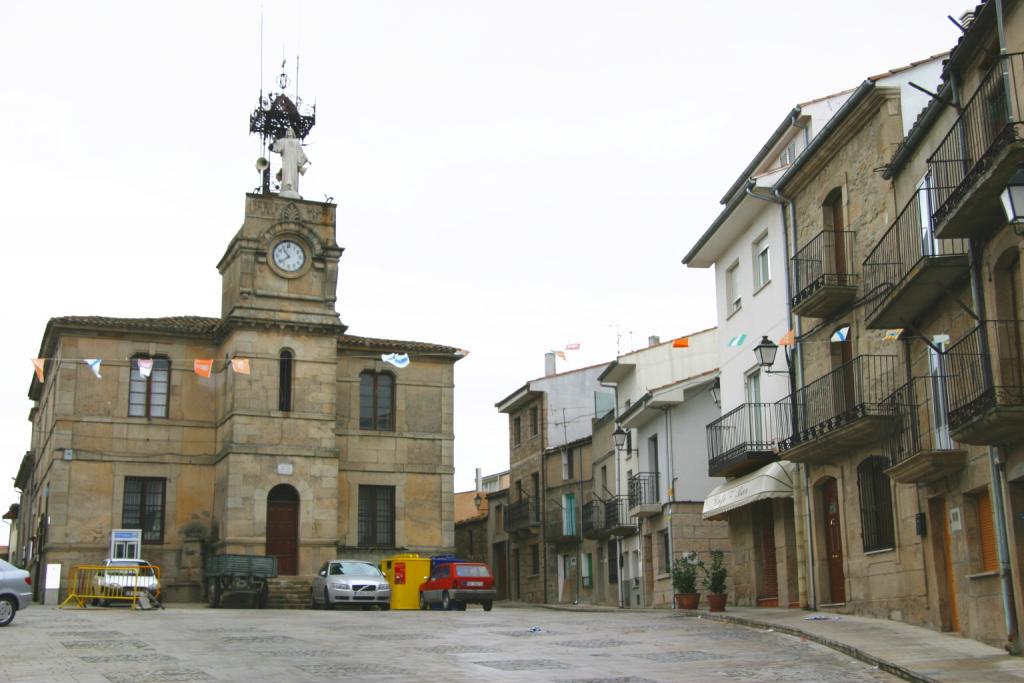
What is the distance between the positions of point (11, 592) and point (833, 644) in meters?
13.6

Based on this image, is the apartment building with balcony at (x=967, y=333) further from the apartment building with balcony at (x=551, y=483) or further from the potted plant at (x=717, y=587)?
the apartment building with balcony at (x=551, y=483)

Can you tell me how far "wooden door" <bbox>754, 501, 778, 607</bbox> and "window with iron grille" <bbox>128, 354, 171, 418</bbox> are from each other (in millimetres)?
20807

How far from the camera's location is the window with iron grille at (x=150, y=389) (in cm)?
4003

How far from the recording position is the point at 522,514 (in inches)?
2015

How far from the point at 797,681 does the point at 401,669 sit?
445 cm

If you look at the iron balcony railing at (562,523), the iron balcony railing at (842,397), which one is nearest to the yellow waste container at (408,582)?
the iron balcony railing at (842,397)

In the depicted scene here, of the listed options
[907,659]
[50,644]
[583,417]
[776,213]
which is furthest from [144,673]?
[583,417]

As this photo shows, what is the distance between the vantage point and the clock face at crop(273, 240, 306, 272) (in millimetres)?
40312

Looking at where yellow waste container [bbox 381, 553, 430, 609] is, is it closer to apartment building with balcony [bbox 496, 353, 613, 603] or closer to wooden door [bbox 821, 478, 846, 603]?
apartment building with balcony [bbox 496, 353, 613, 603]

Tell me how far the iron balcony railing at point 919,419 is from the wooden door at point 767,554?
750 centimetres

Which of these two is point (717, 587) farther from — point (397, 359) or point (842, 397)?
point (397, 359)

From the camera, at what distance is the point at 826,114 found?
25781mm

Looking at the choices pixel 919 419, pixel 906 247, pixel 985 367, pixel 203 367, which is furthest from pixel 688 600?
pixel 203 367

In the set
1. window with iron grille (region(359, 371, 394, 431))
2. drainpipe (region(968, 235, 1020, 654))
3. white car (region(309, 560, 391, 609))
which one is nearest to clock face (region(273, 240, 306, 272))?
window with iron grille (region(359, 371, 394, 431))
